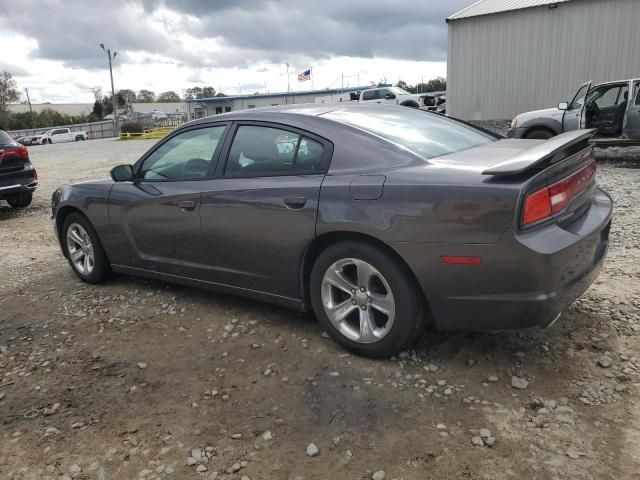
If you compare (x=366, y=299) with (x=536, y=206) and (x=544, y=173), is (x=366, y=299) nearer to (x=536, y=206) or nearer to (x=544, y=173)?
(x=536, y=206)

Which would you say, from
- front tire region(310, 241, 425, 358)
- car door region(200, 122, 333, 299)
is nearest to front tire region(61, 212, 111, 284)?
car door region(200, 122, 333, 299)

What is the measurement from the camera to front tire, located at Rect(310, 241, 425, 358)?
300cm

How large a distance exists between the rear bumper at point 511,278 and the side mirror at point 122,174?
259 cm

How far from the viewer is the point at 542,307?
2.70 meters

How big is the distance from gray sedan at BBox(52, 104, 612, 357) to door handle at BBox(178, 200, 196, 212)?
0.5 inches

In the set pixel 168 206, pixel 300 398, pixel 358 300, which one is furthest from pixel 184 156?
pixel 300 398

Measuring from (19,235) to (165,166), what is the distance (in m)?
4.49

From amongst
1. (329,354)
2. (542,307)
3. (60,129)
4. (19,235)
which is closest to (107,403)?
(329,354)

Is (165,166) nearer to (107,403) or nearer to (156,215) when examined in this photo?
(156,215)

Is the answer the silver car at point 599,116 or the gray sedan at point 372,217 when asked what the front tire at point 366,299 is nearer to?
the gray sedan at point 372,217

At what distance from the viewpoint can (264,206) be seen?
3477 mm

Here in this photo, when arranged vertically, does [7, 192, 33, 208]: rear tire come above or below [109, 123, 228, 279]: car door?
below

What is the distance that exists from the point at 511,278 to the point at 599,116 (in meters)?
10.3

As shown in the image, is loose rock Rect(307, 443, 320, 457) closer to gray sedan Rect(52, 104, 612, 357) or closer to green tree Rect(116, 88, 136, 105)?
gray sedan Rect(52, 104, 612, 357)
